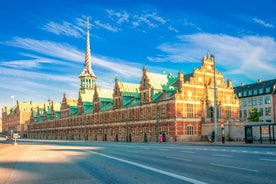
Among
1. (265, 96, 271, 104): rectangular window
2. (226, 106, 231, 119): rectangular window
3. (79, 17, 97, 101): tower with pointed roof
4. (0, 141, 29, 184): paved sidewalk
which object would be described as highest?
(79, 17, 97, 101): tower with pointed roof

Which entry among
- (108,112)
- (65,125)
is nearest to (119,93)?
(108,112)

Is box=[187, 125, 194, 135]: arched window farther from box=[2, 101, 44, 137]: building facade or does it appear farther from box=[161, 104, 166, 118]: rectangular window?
box=[2, 101, 44, 137]: building facade

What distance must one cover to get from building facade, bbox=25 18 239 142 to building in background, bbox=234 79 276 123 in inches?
884

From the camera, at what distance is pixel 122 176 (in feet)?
44.4

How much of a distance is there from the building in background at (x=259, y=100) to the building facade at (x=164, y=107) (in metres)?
22.4

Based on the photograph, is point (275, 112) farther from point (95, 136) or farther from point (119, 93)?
point (95, 136)

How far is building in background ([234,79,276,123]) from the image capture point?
286 feet

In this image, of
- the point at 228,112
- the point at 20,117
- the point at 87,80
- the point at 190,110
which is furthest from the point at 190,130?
the point at 20,117

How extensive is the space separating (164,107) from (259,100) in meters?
44.2

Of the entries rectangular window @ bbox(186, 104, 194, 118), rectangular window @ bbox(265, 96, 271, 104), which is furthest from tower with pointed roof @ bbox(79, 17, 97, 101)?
rectangular window @ bbox(265, 96, 271, 104)

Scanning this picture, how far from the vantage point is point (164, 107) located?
59.6 metres

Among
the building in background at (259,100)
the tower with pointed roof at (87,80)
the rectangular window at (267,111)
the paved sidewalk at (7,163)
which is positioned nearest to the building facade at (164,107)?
the tower with pointed roof at (87,80)

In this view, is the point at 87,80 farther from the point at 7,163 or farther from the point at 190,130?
the point at 7,163

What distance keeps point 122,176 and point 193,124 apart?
1836 inches
